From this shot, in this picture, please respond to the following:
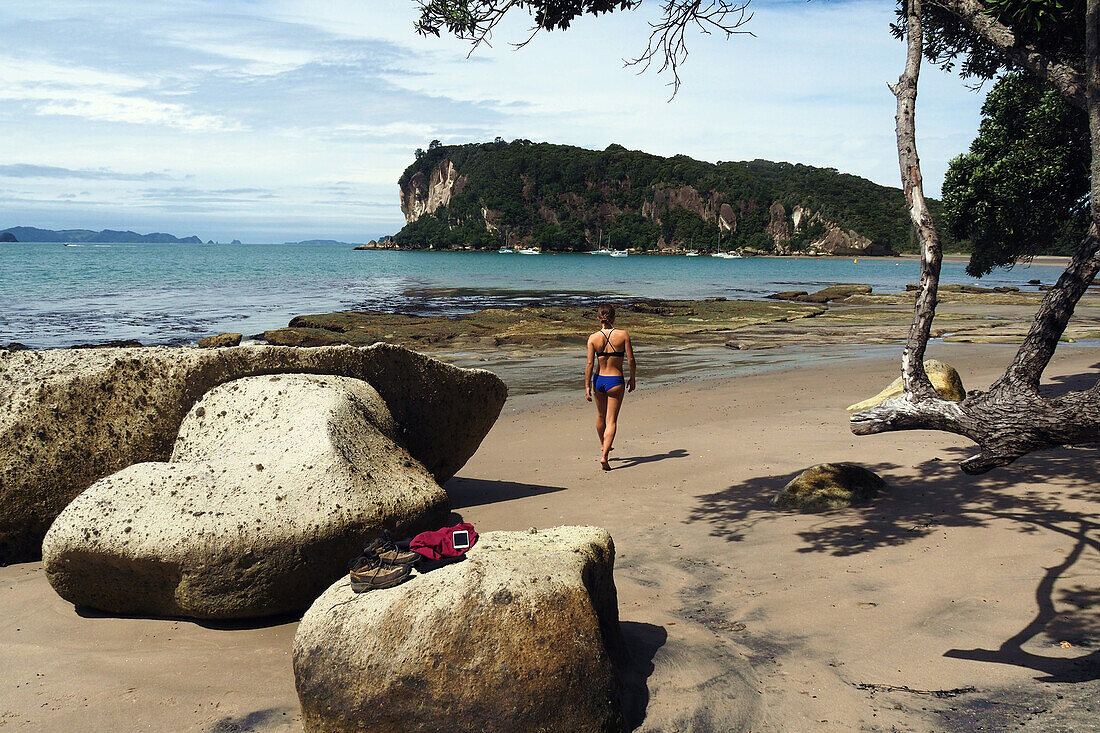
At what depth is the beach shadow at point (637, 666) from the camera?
3928 millimetres

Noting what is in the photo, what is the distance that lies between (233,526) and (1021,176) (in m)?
12.5

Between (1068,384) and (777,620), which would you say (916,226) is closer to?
(777,620)

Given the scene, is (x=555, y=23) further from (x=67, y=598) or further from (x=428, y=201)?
(x=428, y=201)

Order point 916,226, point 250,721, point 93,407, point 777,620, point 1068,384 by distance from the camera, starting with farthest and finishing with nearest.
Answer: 1. point 1068,384
2. point 93,407
3. point 777,620
4. point 916,226
5. point 250,721

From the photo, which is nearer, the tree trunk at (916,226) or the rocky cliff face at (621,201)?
the tree trunk at (916,226)

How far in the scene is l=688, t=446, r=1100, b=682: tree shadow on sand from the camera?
4406 mm

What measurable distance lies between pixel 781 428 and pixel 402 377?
571 centimetres

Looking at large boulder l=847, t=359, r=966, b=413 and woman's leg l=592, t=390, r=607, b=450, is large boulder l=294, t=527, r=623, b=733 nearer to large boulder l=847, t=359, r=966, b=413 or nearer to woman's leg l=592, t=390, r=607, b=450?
woman's leg l=592, t=390, r=607, b=450

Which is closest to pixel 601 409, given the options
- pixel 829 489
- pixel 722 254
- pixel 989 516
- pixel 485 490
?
pixel 485 490

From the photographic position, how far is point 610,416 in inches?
363

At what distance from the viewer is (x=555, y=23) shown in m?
7.94

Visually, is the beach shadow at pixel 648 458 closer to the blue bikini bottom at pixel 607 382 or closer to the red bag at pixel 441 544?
the blue bikini bottom at pixel 607 382

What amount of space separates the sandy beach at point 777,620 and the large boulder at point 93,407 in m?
0.55

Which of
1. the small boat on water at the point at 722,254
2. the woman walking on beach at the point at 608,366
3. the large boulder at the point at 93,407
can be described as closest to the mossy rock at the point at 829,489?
the woman walking on beach at the point at 608,366
